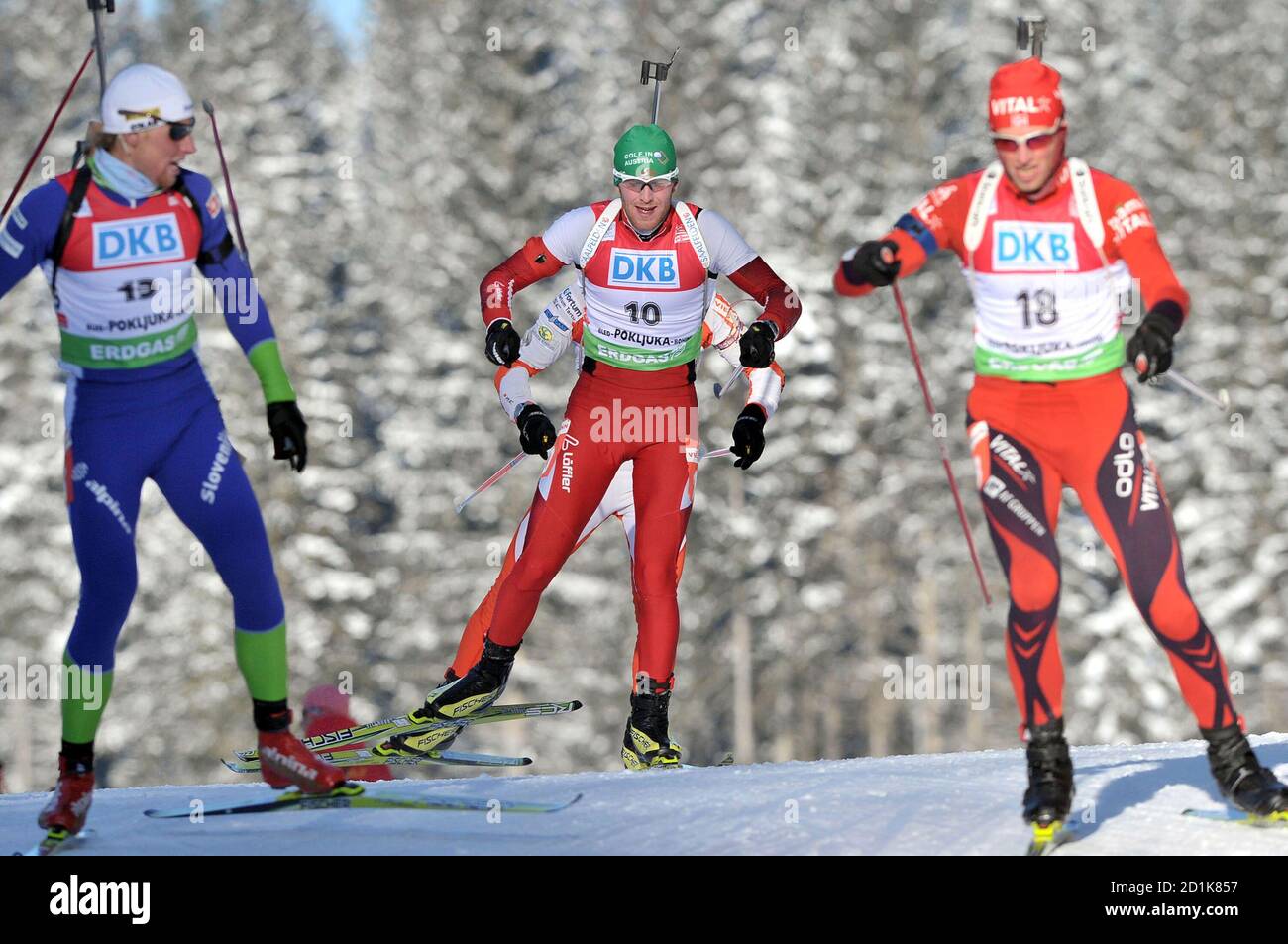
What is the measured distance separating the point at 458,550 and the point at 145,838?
2706 cm

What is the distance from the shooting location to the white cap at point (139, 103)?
689 cm

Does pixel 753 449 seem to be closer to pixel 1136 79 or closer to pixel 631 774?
pixel 631 774

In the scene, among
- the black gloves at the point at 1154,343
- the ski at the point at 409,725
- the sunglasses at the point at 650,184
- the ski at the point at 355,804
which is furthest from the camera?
the ski at the point at 409,725

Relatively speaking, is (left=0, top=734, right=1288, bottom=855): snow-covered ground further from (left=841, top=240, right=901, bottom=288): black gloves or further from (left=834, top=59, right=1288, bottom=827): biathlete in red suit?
(left=841, top=240, right=901, bottom=288): black gloves

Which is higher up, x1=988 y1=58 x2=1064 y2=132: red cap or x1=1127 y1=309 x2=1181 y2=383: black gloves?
x1=988 y1=58 x2=1064 y2=132: red cap

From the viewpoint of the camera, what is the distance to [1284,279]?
35.4 m

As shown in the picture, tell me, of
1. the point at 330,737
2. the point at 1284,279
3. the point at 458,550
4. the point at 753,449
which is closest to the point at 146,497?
the point at 458,550

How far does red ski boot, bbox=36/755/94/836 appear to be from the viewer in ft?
22.7

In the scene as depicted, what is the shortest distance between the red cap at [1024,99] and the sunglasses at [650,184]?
2.30m

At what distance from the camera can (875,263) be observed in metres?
6.91

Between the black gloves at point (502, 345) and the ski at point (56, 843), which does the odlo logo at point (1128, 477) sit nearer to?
the black gloves at point (502, 345)

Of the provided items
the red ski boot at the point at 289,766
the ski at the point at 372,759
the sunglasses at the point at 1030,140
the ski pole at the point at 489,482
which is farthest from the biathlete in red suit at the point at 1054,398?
the ski at the point at 372,759

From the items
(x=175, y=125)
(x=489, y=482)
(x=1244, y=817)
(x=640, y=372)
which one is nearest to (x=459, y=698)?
(x=489, y=482)

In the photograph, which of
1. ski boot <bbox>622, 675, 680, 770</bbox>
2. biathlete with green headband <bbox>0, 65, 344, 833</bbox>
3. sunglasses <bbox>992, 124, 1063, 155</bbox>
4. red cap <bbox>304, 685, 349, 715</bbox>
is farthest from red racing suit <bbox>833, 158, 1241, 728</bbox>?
red cap <bbox>304, 685, 349, 715</bbox>
